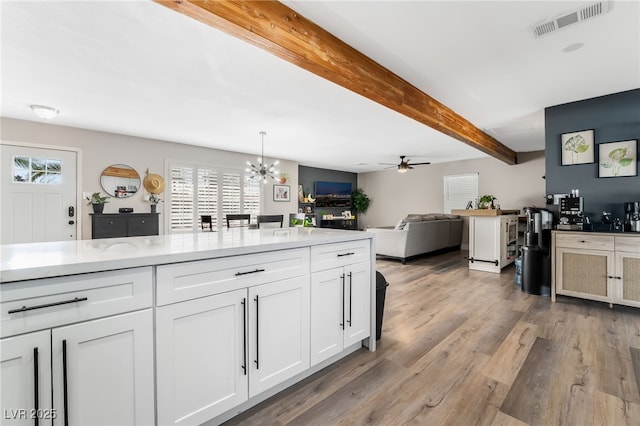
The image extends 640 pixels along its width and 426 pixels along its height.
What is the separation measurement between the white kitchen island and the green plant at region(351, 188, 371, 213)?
828 centimetres

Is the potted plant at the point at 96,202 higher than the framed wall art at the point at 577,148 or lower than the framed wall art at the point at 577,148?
lower

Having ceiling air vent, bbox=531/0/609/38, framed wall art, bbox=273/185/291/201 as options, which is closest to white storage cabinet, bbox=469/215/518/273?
ceiling air vent, bbox=531/0/609/38

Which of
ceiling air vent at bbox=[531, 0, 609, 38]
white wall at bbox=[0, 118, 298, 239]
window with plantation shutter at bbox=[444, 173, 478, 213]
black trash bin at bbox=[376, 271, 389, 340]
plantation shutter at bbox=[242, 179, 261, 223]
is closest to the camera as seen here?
ceiling air vent at bbox=[531, 0, 609, 38]

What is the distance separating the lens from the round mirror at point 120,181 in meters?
4.94

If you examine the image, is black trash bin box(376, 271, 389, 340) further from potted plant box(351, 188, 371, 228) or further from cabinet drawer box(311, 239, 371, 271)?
potted plant box(351, 188, 371, 228)

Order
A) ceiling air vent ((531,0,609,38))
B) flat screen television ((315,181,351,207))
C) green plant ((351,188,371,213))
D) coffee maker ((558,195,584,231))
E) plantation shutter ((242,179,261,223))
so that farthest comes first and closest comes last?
1. green plant ((351,188,371,213))
2. flat screen television ((315,181,351,207))
3. plantation shutter ((242,179,261,223))
4. coffee maker ((558,195,584,231))
5. ceiling air vent ((531,0,609,38))

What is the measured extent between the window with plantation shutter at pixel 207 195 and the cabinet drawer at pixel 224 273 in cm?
494

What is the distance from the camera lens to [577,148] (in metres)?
3.67

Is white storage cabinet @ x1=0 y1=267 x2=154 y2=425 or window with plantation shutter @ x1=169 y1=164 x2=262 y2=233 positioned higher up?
window with plantation shutter @ x1=169 y1=164 x2=262 y2=233

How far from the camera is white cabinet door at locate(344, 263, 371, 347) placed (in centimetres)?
204

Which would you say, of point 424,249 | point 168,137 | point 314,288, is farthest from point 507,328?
point 168,137

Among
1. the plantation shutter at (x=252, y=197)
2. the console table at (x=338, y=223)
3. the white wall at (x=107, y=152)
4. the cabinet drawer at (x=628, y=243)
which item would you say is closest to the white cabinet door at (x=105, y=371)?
the cabinet drawer at (x=628, y=243)

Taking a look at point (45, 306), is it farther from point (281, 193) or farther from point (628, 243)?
point (281, 193)

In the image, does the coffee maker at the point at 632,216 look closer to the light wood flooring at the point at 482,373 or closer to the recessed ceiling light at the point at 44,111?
the light wood flooring at the point at 482,373
